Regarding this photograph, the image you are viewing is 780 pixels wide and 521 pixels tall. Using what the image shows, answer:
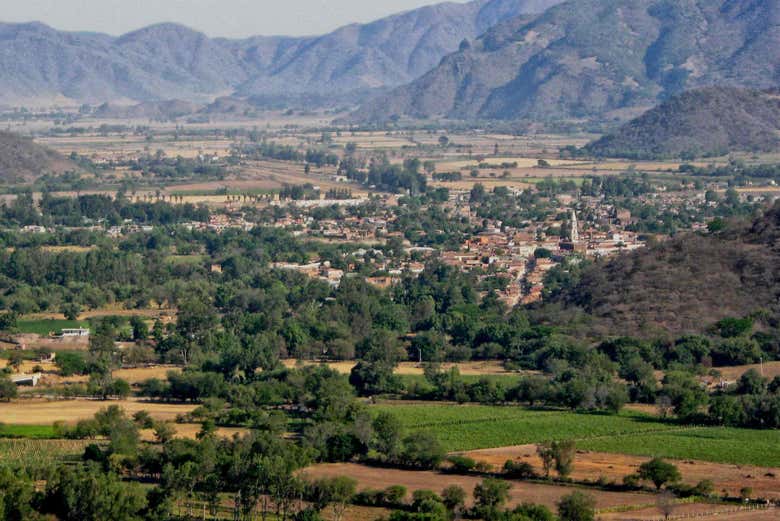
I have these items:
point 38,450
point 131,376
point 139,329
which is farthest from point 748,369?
point 38,450

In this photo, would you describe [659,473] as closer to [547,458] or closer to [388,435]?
[547,458]

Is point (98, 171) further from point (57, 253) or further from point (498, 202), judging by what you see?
point (57, 253)

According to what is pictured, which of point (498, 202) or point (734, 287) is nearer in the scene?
point (734, 287)

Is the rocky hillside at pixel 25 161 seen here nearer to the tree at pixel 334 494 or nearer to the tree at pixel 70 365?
the tree at pixel 70 365

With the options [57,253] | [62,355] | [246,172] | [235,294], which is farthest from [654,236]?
[246,172]

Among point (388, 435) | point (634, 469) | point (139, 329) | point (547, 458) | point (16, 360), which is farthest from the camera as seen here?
point (139, 329)

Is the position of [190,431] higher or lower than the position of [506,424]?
lower

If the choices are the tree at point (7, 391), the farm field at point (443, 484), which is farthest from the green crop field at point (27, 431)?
the farm field at point (443, 484)
